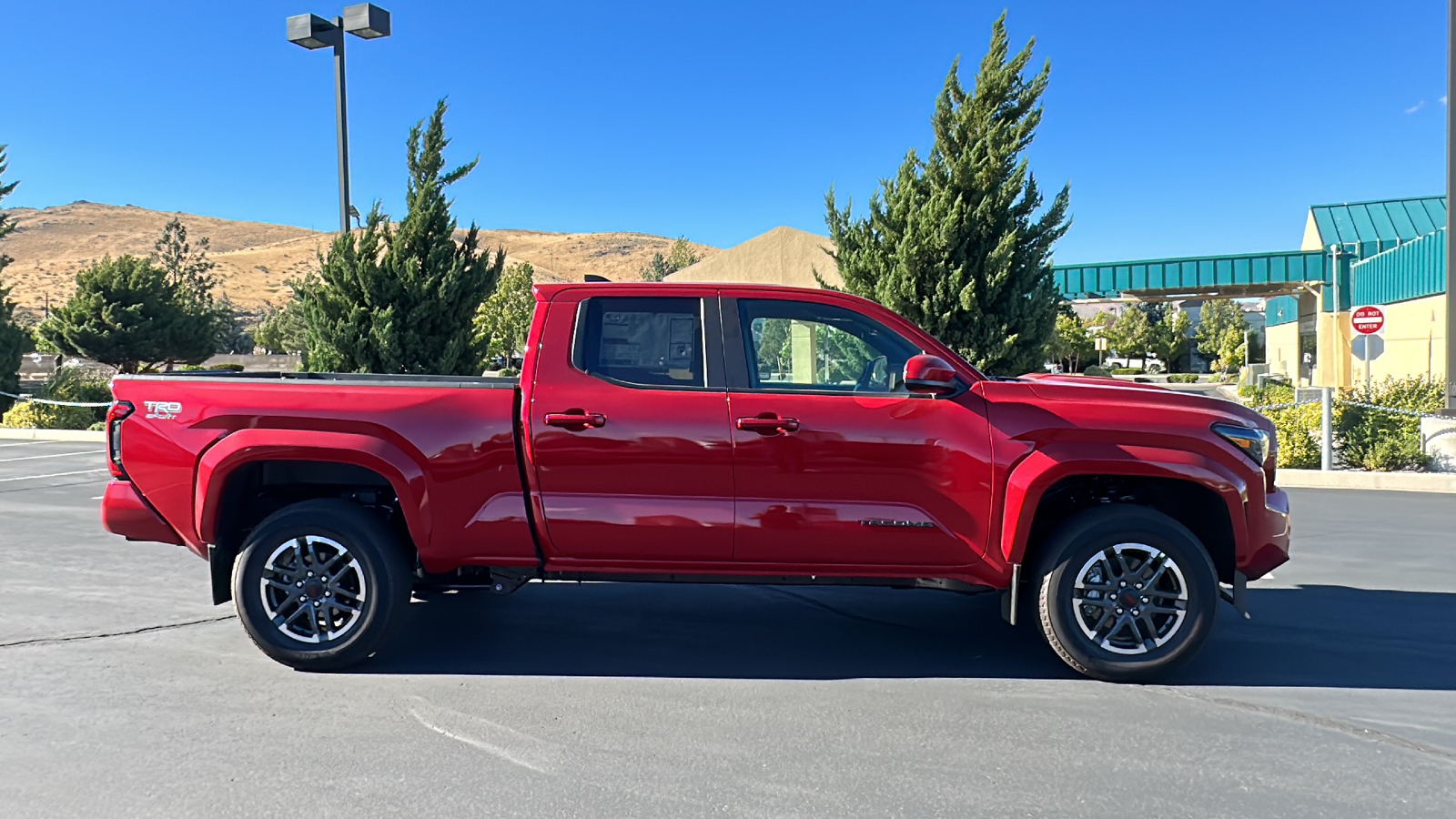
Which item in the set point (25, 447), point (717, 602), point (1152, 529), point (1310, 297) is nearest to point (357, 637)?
point (717, 602)

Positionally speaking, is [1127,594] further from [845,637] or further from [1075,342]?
[1075,342]

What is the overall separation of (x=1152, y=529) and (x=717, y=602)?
8.82ft

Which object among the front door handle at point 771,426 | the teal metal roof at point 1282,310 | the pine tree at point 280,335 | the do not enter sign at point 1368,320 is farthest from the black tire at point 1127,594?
the pine tree at point 280,335

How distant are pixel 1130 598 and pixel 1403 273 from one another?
1215 inches

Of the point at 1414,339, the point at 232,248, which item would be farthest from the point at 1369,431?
the point at 232,248

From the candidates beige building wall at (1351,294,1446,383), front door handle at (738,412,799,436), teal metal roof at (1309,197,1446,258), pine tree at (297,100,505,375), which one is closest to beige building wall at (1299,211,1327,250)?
teal metal roof at (1309,197,1446,258)

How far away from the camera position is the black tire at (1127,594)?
14.9ft

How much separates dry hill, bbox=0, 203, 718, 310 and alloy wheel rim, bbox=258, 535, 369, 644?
101099mm

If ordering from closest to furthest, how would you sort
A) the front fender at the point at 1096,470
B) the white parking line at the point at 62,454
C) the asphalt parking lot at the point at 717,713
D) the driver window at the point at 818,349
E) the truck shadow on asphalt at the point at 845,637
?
the asphalt parking lot at the point at 717,713
the front fender at the point at 1096,470
the driver window at the point at 818,349
the truck shadow on asphalt at the point at 845,637
the white parking line at the point at 62,454

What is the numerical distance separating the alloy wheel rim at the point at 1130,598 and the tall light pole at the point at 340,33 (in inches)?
503

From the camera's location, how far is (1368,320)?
623 inches

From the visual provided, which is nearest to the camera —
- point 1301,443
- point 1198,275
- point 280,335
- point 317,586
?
point 317,586

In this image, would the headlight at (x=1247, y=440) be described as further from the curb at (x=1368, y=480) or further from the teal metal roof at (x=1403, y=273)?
the teal metal roof at (x=1403, y=273)

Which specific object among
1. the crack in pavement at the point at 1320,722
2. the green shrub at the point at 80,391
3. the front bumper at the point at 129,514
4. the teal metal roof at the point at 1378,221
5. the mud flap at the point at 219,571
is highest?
the teal metal roof at the point at 1378,221
